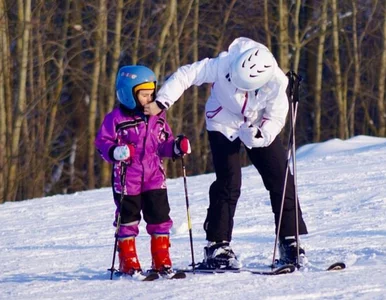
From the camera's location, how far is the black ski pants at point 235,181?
7125 millimetres

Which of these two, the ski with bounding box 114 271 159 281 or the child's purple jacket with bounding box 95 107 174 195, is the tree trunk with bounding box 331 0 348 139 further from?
the ski with bounding box 114 271 159 281

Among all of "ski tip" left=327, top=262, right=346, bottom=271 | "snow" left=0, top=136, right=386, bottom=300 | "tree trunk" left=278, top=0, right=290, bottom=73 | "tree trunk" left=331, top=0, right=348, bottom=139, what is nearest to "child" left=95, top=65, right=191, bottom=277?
"snow" left=0, top=136, right=386, bottom=300

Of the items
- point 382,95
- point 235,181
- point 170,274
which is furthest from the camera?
point 382,95

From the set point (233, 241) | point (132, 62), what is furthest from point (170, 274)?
point (132, 62)

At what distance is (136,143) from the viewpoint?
279 inches

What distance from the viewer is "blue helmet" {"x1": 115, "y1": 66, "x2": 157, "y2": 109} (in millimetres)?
7062

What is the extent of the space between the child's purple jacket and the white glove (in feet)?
1.56

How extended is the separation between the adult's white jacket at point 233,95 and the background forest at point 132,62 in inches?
571

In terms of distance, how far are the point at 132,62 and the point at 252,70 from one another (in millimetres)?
18615

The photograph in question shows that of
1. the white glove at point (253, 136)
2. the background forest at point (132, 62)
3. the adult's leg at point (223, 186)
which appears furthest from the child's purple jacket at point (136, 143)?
the background forest at point (132, 62)

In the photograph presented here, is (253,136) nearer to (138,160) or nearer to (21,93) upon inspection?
(138,160)

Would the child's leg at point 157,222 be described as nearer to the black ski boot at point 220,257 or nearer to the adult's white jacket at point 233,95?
the black ski boot at point 220,257

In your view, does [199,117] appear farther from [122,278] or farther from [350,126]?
[122,278]

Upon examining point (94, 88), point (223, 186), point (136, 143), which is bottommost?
point (223, 186)
